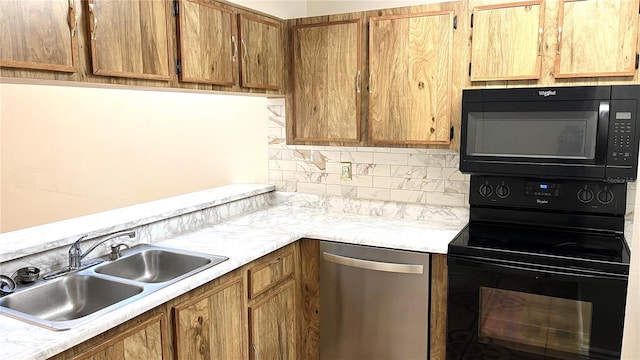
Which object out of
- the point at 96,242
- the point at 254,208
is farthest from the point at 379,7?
the point at 96,242

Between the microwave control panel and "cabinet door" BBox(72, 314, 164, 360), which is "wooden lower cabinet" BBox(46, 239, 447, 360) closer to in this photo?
"cabinet door" BBox(72, 314, 164, 360)

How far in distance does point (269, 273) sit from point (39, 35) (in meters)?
1.37

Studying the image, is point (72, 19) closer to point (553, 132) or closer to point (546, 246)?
point (553, 132)

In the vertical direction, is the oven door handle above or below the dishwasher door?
above

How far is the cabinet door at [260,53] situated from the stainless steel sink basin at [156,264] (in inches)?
37.9

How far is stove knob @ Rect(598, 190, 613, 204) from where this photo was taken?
7.91ft

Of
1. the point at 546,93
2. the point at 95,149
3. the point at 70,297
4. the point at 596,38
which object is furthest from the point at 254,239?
the point at 95,149

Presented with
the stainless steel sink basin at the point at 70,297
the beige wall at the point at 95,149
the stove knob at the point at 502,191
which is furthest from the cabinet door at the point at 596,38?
the beige wall at the point at 95,149

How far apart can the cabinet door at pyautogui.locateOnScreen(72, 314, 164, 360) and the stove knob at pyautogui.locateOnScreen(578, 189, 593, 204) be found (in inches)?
80.9

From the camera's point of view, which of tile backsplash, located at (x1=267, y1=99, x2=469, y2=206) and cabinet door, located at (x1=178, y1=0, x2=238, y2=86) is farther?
tile backsplash, located at (x1=267, y1=99, x2=469, y2=206)

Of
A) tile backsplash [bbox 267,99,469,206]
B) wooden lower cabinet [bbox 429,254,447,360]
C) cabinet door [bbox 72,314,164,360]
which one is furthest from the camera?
tile backsplash [bbox 267,99,469,206]

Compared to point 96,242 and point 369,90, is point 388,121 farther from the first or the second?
point 96,242

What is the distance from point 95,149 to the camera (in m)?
4.35

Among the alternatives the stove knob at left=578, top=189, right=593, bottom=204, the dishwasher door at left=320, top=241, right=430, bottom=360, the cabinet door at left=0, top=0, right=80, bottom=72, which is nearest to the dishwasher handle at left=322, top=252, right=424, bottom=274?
the dishwasher door at left=320, top=241, right=430, bottom=360
